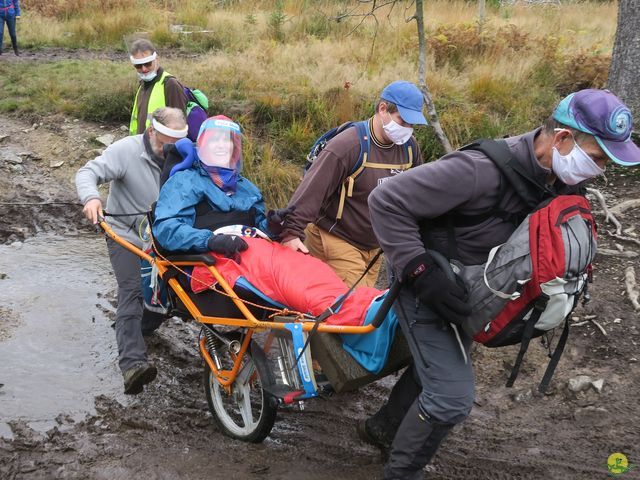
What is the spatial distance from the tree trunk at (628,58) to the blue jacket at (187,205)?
529 centimetres

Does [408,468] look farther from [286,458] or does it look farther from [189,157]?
[189,157]

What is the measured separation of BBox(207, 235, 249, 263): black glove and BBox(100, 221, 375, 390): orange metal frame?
0.12 m

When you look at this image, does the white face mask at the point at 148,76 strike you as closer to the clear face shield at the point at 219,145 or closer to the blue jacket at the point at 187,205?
the clear face shield at the point at 219,145

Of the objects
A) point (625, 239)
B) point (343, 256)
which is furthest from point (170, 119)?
point (625, 239)

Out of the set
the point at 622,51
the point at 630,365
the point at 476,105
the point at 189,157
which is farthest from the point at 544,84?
the point at 189,157

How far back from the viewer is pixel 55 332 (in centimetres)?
604

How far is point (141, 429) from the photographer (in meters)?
4.71

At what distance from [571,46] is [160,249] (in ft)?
35.7

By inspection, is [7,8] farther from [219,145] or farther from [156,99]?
[219,145]

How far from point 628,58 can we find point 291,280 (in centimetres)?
586

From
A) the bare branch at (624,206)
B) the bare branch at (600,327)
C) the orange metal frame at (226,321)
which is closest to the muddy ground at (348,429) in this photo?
the bare branch at (600,327)

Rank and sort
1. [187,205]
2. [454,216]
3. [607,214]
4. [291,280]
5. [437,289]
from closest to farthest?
1. [437,289]
2. [454,216]
3. [291,280]
4. [187,205]
5. [607,214]

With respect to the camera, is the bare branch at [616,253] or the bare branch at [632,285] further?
the bare branch at [616,253]

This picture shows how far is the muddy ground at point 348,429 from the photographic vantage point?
4.26 m
